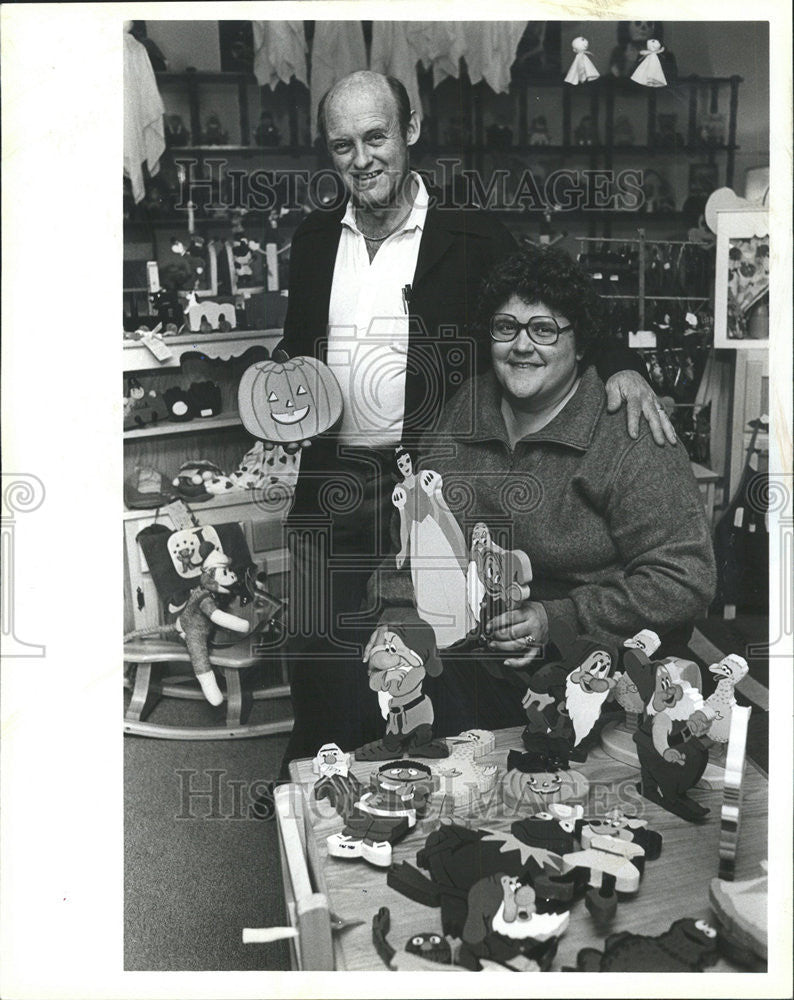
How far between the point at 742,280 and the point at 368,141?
894 mm

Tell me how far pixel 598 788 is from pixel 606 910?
307 millimetres

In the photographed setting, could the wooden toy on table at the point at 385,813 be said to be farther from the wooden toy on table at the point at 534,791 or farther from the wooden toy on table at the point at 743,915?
the wooden toy on table at the point at 743,915

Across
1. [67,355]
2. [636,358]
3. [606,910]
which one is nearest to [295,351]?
[67,355]

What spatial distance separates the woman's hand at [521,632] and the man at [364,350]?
0.29 meters

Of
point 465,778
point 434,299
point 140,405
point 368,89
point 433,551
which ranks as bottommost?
point 465,778

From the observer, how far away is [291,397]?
2.42 meters

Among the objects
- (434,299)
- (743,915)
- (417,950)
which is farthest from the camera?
(434,299)

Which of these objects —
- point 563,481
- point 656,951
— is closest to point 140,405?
point 563,481

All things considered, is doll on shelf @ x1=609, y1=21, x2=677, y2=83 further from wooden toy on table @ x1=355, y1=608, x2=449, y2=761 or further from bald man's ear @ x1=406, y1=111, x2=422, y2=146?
wooden toy on table @ x1=355, y1=608, x2=449, y2=761

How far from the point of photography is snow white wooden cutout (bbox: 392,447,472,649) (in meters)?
2.42

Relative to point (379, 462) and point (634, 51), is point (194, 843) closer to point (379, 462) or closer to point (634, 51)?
point (379, 462)

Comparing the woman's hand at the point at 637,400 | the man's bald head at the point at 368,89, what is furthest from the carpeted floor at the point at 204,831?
the man's bald head at the point at 368,89

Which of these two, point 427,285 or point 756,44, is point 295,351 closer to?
point 427,285

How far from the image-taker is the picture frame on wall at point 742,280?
2371 mm
